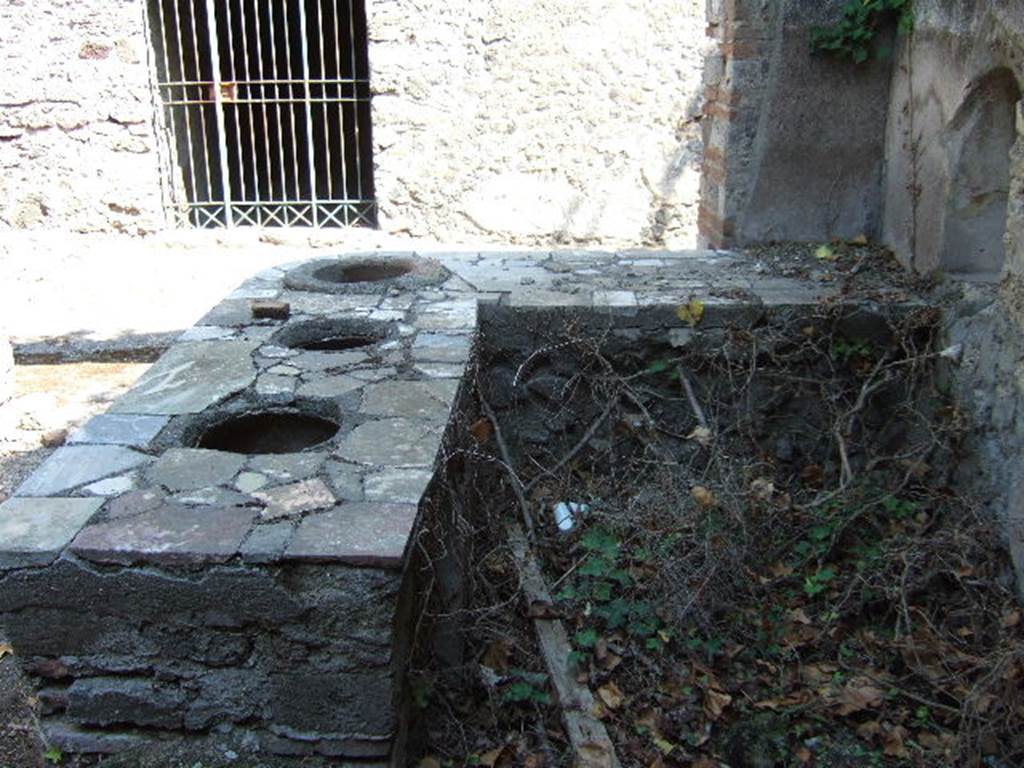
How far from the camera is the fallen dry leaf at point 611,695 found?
3.17 metres

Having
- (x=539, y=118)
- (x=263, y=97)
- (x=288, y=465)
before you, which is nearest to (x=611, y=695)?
(x=288, y=465)

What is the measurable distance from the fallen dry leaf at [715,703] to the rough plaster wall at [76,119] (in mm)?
6773

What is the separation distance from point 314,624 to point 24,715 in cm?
114

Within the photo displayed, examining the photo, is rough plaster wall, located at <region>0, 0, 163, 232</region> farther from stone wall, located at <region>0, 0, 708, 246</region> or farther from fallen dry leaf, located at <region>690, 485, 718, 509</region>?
fallen dry leaf, located at <region>690, 485, 718, 509</region>

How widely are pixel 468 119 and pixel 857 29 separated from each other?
3713 mm

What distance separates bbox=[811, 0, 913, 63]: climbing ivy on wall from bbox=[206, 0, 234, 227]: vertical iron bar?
4.95 m

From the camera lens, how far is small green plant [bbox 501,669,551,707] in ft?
10.6

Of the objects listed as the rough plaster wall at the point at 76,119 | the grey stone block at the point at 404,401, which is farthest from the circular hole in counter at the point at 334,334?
the rough plaster wall at the point at 76,119

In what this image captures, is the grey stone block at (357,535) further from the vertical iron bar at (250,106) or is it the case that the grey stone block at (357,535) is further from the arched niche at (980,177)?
the vertical iron bar at (250,106)

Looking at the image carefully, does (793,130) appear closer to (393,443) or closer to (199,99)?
(393,443)

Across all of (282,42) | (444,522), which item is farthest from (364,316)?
(282,42)

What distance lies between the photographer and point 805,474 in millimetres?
4582

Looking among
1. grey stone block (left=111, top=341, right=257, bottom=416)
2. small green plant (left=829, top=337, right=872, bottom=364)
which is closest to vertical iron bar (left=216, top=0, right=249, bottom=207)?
grey stone block (left=111, top=341, right=257, bottom=416)

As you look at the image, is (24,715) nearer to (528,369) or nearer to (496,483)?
(496,483)
